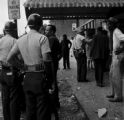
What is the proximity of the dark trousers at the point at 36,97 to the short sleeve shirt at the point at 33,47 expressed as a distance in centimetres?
22

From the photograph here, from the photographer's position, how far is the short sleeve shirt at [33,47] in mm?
5070

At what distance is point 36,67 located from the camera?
5164 millimetres

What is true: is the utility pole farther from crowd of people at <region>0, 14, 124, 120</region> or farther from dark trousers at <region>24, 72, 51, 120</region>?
dark trousers at <region>24, 72, 51, 120</region>

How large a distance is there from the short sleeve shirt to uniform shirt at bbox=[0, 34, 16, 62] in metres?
0.93

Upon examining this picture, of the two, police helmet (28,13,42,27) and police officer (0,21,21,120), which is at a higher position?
police helmet (28,13,42,27)

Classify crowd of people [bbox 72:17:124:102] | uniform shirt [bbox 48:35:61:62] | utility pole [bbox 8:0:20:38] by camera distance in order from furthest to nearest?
utility pole [bbox 8:0:20:38] < crowd of people [bbox 72:17:124:102] < uniform shirt [bbox 48:35:61:62]

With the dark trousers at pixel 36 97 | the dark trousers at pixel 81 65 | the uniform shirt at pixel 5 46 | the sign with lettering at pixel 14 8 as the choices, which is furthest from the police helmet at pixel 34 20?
the dark trousers at pixel 81 65

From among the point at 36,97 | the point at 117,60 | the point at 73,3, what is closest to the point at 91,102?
the point at 117,60

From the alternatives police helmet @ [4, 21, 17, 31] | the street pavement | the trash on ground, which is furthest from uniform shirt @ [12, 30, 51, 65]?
the trash on ground

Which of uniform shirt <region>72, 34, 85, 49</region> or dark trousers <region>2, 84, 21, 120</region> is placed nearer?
dark trousers <region>2, 84, 21, 120</region>

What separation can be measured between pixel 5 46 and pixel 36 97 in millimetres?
1400

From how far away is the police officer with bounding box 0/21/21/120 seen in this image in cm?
610

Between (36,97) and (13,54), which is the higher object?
(13,54)

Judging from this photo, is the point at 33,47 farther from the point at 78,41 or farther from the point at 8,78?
the point at 78,41
